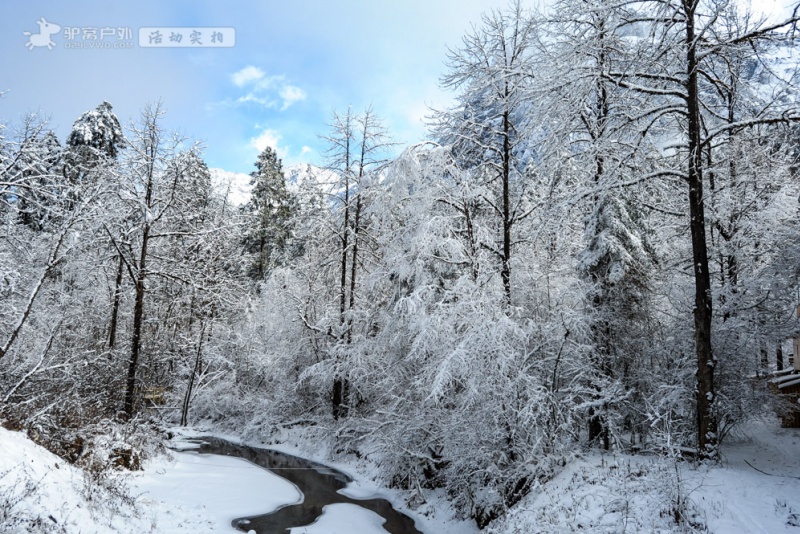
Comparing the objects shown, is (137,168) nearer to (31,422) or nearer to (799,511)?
(31,422)

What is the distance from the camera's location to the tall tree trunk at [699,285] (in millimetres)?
7645

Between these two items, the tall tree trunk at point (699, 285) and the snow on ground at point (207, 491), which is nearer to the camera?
the tall tree trunk at point (699, 285)

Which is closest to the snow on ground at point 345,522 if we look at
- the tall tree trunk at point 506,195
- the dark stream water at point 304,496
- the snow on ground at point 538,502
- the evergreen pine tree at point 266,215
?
the snow on ground at point 538,502

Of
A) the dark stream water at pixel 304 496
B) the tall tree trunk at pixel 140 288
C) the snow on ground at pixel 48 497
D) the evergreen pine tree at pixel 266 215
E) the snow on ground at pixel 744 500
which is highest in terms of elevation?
the evergreen pine tree at pixel 266 215

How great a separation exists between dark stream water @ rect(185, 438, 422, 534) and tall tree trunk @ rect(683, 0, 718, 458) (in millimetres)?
6699

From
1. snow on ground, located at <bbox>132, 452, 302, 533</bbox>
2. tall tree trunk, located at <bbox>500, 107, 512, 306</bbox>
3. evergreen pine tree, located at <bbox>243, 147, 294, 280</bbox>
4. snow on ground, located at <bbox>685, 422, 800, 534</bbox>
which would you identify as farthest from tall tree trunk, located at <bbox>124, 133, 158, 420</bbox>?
evergreen pine tree, located at <bbox>243, 147, 294, 280</bbox>

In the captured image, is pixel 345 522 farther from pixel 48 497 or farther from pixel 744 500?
pixel 744 500

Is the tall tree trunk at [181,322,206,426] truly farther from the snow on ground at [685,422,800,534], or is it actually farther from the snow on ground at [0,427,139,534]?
the snow on ground at [685,422,800,534]

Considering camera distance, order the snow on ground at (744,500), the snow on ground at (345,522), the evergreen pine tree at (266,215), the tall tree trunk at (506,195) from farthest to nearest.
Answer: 1. the evergreen pine tree at (266,215)
2. the tall tree trunk at (506,195)
3. the snow on ground at (345,522)
4. the snow on ground at (744,500)

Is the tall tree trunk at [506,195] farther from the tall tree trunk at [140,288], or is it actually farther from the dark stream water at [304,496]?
the tall tree trunk at [140,288]

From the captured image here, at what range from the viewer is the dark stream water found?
412 inches

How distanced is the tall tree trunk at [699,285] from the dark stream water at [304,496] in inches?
264

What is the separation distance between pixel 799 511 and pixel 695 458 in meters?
1.85

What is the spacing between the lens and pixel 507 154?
12.7 meters
